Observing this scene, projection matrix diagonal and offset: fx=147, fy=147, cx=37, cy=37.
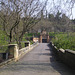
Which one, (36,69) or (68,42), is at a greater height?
(68,42)

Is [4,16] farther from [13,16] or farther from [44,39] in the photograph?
[44,39]

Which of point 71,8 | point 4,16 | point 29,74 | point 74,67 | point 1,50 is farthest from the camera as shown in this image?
point 4,16

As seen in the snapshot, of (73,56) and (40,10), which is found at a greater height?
(40,10)

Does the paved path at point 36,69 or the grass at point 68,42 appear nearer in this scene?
the paved path at point 36,69

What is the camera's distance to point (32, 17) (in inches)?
888

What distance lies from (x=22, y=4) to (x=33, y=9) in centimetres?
212

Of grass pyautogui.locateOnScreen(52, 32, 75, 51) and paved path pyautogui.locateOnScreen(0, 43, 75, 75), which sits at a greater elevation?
grass pyautogui.locateOnScreen(52, 32, 75, 51)

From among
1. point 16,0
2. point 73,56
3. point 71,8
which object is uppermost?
point 16,0

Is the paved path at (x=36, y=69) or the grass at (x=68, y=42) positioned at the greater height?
the grass at (x=68, y=42)

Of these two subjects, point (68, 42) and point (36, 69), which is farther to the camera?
point (68, 42)

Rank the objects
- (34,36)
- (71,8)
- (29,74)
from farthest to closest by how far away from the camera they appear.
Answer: (34,36) → (71,8) → (29,74)

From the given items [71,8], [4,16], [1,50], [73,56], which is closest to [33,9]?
[4,16]

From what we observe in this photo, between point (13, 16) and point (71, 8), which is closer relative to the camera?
point (71, 8)

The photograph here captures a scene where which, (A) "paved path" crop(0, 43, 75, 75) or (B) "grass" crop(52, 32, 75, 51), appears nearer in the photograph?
(A) "paved path" crop(0, 43, 75, 75)
